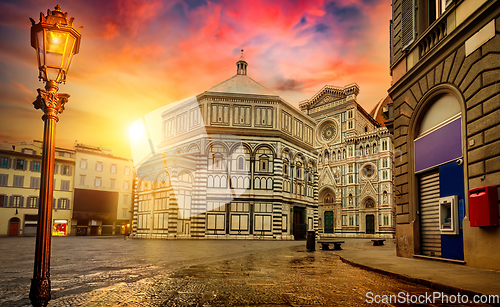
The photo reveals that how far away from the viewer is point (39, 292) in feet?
14.7

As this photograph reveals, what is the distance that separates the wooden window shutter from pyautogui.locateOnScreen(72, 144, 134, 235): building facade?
47.8m

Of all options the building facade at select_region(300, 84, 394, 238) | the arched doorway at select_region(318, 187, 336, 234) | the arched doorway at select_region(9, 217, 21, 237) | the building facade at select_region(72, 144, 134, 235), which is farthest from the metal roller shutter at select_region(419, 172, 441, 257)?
the building facade at select_region(72, 144, 134, 235)

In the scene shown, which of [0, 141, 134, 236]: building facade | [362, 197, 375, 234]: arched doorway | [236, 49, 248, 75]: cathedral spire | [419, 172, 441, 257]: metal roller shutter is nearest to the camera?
[419, 172, 441, 257]: metal roller shutter

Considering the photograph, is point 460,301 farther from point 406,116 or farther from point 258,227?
point 258,227

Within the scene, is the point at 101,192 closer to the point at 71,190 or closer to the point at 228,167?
the point at 71,190

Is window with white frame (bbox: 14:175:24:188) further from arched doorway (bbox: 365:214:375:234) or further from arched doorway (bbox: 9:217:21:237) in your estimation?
arched doorway (bbox: 365:214:375:234)

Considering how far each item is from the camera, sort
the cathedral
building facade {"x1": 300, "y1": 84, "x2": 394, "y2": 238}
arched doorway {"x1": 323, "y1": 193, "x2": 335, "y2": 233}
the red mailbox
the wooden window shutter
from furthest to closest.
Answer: arched doorway {"x1": 323, "y1": 193, "x2": 335, "y2": 233} → building facade {"x1": 300, "y1": 84, "x2": 394, "y2": 238} → the cathedral → the wooden window shutter → the red mailbox

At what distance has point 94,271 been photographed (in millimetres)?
8961

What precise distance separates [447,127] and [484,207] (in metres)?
3.09

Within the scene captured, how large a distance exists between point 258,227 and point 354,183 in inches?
937

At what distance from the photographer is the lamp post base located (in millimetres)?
4477

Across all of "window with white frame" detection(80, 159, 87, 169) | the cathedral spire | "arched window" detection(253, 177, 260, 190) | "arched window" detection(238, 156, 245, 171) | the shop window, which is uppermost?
the cathedral spire

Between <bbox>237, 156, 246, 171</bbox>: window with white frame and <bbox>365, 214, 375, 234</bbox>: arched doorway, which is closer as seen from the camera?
<bbox>237, 156, 246, 171</bbox>: window with white frame

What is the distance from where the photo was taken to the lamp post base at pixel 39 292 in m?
4.48
